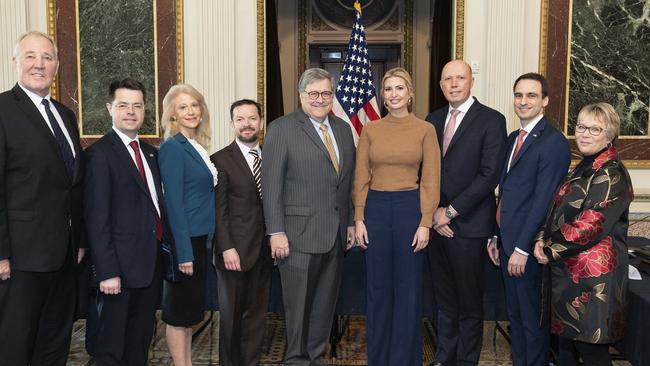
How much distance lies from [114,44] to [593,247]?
4927 millimetres

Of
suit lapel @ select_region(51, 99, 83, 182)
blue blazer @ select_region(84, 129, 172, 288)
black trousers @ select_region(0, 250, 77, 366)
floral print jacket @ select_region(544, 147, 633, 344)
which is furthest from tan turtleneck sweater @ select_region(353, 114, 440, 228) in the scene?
black trousers @ select_region(0, 250, 77, 366)

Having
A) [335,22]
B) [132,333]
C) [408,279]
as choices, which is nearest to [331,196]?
[408,279]

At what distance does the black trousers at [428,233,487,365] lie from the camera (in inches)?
107

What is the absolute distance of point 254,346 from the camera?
8.86 feet

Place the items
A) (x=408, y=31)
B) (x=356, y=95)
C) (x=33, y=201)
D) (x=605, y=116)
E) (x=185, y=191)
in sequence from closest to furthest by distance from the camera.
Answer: (x=33, y=201) → (x=605, y=116) → (x=185, y=191) → (x=356, y=95) → (x=408, y=31)

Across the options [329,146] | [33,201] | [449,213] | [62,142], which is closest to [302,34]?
[329,146]

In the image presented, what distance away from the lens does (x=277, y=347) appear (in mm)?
3465

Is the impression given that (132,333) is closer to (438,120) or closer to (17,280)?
(17,280)

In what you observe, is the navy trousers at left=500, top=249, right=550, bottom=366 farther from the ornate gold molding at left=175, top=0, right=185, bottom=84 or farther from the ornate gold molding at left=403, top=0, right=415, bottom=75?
the ornate gold molding at left=403, top=0, right=415, bottom=75

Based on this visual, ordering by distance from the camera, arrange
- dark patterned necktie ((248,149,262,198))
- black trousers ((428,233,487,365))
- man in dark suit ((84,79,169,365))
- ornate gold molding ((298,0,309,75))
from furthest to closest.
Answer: ornate gold molding ((298,0,309,75))
black trousers ((428,233,487,365))
dark patterned necktie ((248,149,262,198))
man in dark suit ((84,79,169,365))

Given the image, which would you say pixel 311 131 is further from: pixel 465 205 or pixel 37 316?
A: pixel 37 316

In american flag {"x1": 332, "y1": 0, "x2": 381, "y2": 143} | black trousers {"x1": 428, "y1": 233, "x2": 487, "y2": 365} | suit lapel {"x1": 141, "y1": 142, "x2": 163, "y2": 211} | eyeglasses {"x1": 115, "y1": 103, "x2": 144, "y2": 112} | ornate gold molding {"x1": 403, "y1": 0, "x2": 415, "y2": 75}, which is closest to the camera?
eyeglasses {"x1": 115, "y1": 103, "x2": 144, "y2": 112}

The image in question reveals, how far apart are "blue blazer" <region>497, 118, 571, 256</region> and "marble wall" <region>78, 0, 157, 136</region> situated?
159 inches

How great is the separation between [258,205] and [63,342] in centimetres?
105
